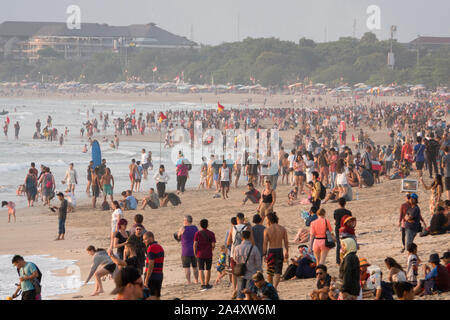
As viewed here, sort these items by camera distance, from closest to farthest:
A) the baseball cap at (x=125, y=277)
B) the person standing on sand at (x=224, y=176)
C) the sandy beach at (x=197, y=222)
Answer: the baseball cap at (x=125, y=277)
the sandy beach at (x=197, y=222)
the person standing on sand at (x=224, y=176)

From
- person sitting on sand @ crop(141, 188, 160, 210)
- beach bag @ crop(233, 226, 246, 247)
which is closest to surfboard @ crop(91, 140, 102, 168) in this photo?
person sitting on sand @ crop(141, 188, 160, 210)

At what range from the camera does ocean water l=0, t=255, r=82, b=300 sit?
1144cm

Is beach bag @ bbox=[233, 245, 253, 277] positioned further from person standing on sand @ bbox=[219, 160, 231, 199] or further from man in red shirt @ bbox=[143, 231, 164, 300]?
person standing on sand @ bbox=[219, 160, 231, 199]

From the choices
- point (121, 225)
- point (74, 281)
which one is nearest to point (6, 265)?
point (74, 281)

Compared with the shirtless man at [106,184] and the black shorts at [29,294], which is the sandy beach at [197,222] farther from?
the black shorts at [29,294]

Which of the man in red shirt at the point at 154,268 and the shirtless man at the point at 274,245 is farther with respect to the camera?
the shirtless man at the point at 274,245

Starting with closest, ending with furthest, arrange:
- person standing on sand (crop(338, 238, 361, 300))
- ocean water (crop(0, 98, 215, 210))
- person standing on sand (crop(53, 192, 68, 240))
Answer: person standing on sand (crop(338, 238, 361, 300)) → person standing on sand (crop(53, 192, 68, 240)) → ocean water (crop(0, 98, 215, 210))

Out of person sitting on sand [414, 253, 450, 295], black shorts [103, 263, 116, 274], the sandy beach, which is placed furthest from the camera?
the sandy beach

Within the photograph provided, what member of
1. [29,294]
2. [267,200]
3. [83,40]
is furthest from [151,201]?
[83,40]

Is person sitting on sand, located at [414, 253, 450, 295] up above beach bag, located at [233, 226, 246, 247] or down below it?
below

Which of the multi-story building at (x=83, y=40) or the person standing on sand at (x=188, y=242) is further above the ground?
the multi-story building at (x=83, y=40)

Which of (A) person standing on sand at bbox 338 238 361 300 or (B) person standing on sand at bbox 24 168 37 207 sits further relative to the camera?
(B) person standing on sand at bbox 24 168 37 207

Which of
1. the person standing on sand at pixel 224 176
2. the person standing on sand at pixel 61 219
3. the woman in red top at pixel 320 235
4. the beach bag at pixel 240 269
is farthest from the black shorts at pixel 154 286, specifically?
the person standing on sand at pixel 224 176

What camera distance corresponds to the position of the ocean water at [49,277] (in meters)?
11.4
